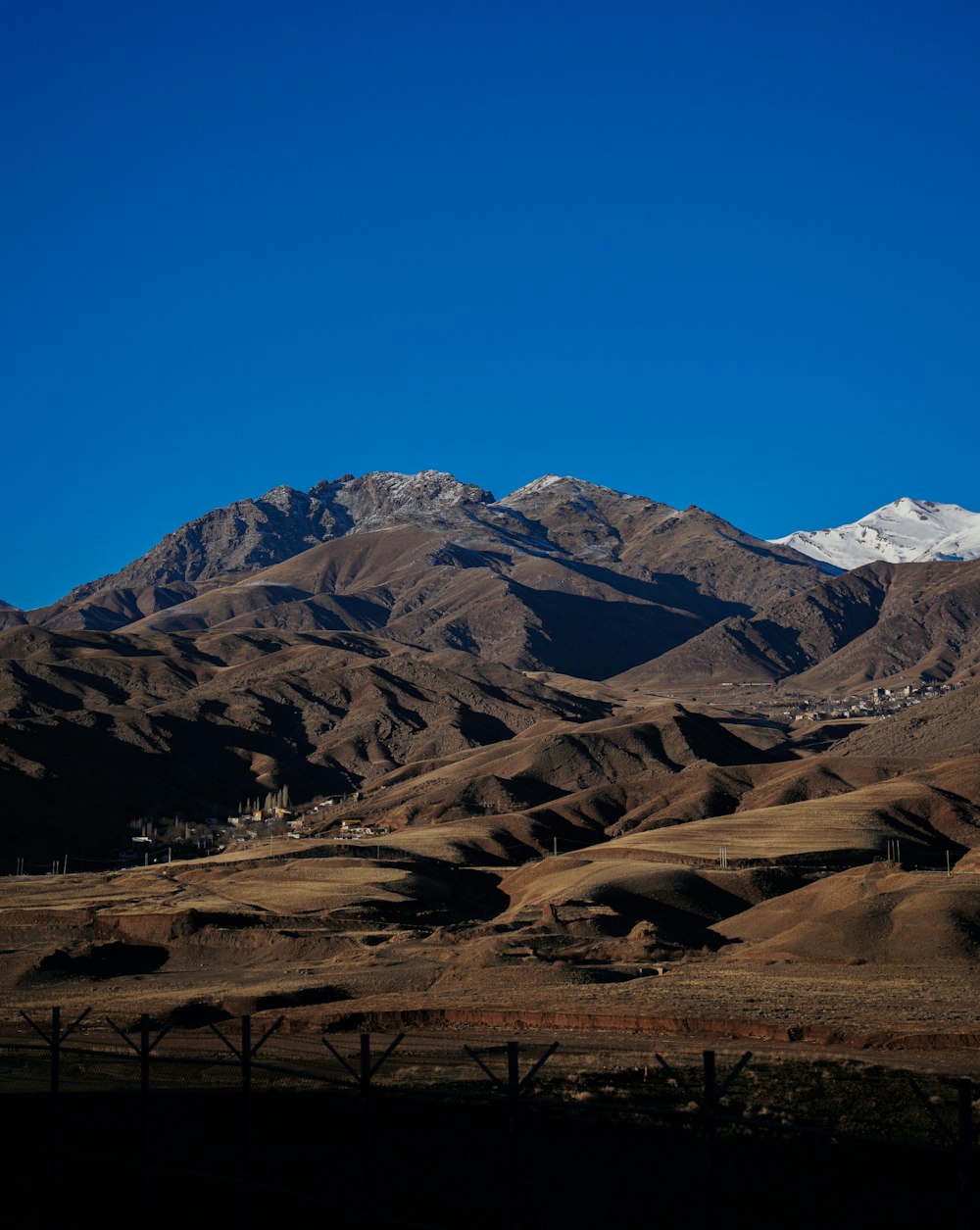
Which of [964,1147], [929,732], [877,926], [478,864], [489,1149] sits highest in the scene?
[929,732]

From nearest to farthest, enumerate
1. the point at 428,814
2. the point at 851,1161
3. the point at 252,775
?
the point at 851,1161 < the point at 428,814 < the point at 252,775

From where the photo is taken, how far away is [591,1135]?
19.5 meters

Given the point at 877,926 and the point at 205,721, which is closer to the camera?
the point at 877,926

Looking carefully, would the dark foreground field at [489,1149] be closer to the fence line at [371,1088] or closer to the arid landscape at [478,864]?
the fence line at [371,1088]

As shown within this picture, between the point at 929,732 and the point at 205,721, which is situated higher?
the point at 205,721

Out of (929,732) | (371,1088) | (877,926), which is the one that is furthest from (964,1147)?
(929,732)

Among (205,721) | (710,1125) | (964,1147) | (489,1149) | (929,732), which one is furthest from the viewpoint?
(205,721)

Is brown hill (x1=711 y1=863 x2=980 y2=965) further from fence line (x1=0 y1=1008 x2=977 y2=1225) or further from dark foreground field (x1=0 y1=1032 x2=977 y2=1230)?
dark foreground field (x1=0 y1=1032 x2=977 y2=1230)

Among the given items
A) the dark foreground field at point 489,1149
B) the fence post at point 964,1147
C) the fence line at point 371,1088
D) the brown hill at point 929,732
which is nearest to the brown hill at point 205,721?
the brown hill at point 929,732

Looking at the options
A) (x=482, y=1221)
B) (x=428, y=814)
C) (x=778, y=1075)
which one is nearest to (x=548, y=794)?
(x=428, y=814)

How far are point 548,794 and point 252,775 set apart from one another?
36.8m

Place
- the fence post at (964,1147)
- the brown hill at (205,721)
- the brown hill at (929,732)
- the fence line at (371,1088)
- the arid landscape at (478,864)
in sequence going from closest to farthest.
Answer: the fence post at (964,1147) → the fence line at (371,1088) → the arid landscape at (478,864) → the brown hill at (205,721) → the brown hill at (929,732)

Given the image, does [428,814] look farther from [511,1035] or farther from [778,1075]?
[778,1075]

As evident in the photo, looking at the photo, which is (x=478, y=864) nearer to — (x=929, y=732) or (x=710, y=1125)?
(x=929, y=732)
